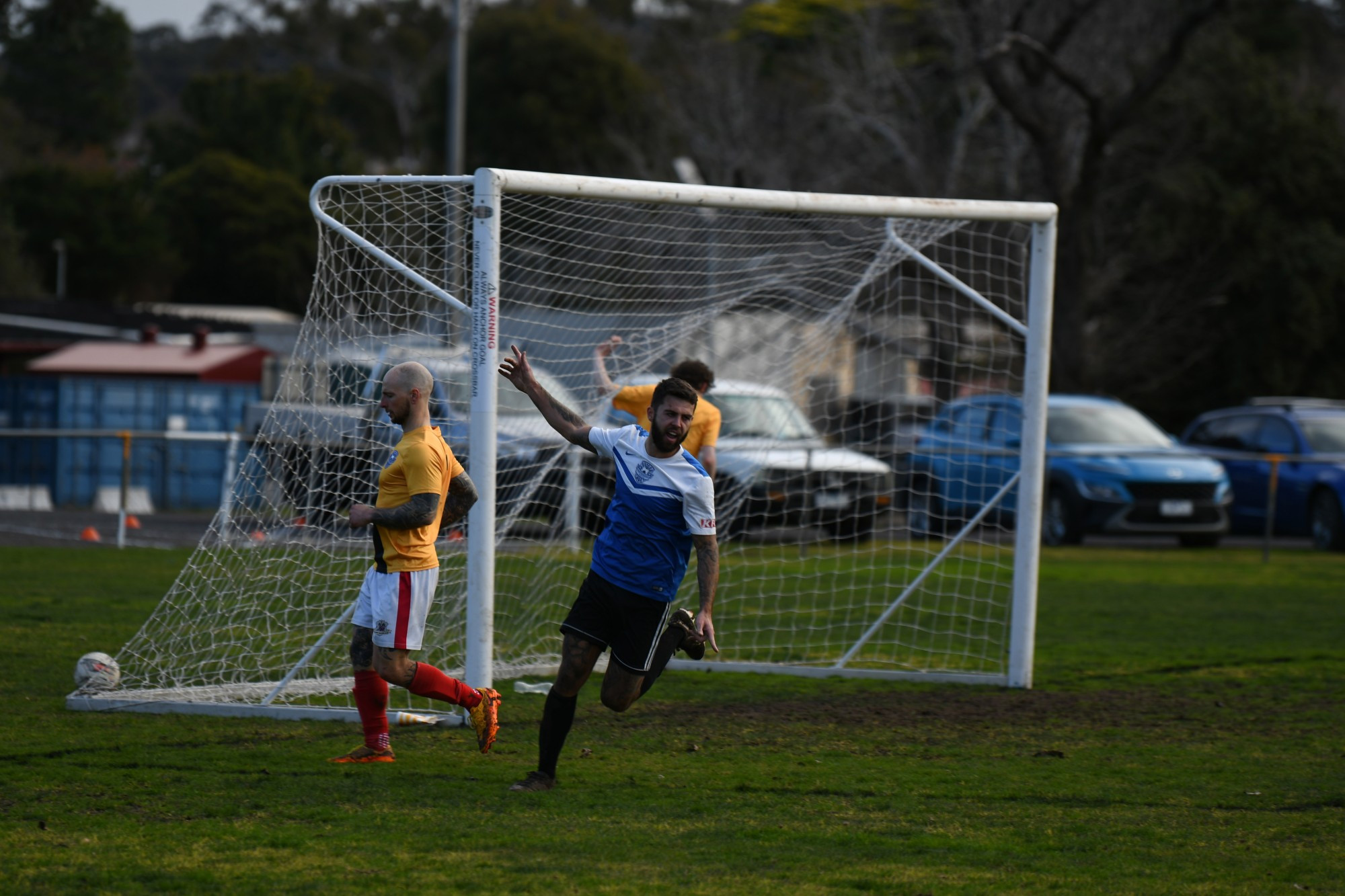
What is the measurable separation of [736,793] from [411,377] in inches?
87.5

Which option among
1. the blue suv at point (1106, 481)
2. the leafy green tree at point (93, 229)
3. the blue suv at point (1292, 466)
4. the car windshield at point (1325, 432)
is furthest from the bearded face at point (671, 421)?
the leafy green tree at point (93, 229)

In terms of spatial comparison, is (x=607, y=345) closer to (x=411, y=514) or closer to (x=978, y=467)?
(x=411, y=514)

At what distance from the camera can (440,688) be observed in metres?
6.50

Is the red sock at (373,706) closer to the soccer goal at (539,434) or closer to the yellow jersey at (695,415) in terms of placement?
the soccer goal at (539,434)

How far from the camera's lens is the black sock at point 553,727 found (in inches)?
241

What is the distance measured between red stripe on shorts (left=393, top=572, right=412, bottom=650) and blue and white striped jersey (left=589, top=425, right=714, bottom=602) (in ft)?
2.69

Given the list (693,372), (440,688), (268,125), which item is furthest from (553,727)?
(268,125)

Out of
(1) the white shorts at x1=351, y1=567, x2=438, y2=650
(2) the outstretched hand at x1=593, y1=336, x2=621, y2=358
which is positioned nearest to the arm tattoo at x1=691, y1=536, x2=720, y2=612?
(1) the white shorts at x1=351, y1=567, x2=438, y2=650

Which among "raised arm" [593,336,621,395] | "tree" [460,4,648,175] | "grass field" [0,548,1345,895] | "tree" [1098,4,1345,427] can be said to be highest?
"tree" [460,4,648,175]

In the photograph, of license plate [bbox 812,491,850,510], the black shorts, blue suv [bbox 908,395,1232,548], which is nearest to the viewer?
the black shorts

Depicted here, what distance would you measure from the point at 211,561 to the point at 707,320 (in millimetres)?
4578

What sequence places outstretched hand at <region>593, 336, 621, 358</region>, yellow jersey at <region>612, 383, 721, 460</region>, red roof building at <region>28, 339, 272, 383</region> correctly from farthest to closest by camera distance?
1. red roof building at <region>28, 339, 272, 383</region>
2. yellow jersey at <region>612, 383, 721, 460</region>
3. outstretched hand at <region>593, 336, 621, 358</region>

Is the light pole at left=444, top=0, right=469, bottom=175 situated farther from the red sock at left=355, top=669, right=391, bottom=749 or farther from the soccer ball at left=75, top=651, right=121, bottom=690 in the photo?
the red sock at left=355, top=669, right=391, bottom=749

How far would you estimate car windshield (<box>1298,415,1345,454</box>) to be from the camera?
19.0m
